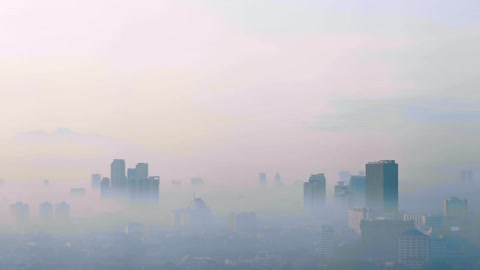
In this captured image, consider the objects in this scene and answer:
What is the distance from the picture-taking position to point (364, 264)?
850 inches

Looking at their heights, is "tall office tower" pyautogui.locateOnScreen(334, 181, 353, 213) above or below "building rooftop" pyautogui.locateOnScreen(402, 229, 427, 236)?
above

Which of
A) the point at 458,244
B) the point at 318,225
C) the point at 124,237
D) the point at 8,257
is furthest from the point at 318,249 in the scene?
the point at 8,257

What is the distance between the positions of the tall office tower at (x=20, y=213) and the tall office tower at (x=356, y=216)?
9071 mm

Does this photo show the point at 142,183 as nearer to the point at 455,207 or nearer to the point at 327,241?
the point at 327,241

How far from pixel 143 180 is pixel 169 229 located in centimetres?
214

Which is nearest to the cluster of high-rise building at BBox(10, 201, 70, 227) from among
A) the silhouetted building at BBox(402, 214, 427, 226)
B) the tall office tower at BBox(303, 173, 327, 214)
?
the tall office tower at BBox(303, 173, 327, 214)

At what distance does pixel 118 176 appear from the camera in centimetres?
2627

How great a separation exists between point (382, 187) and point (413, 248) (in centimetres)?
530

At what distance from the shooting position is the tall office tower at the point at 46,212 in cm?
2439

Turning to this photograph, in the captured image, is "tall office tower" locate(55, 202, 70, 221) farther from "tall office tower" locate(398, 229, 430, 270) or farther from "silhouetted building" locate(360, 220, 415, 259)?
"tall office tower" locate(398, 229, 430, 270)

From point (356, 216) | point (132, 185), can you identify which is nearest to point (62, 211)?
point (132, 185)

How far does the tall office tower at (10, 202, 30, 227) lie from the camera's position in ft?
78.1

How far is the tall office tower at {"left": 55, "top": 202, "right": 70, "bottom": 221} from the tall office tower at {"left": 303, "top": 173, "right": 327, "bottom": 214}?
6.96 meters

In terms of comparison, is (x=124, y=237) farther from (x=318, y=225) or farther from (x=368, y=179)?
(x=368, y=179)
